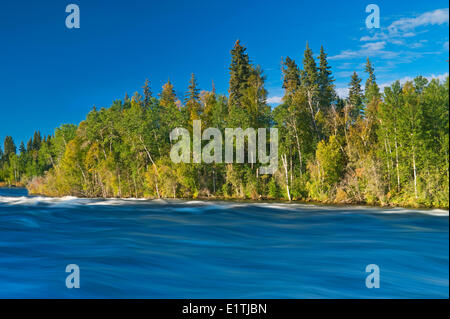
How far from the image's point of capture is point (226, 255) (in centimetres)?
1146

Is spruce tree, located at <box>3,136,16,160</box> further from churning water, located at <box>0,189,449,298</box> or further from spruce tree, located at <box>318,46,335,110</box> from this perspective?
churning water, located at <box>0,189,449,298</box>

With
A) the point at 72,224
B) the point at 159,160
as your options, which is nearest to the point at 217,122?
the point at 159,160

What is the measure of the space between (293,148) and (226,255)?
27.3 meters

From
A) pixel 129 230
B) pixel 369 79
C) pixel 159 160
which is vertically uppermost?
pixel 369 79

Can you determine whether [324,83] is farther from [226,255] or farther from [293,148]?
[226,255]

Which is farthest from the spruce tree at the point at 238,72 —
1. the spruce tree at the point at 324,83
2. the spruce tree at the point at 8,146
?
the spruce tree at the point at 8,146

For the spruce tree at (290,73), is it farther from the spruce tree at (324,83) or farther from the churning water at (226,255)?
the churning water at (226,255)

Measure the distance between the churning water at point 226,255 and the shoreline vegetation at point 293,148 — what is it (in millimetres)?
6108

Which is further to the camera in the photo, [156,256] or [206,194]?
[206,194]

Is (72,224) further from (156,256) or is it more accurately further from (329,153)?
(329,153)

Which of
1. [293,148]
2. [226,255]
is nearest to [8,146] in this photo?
[293,148]

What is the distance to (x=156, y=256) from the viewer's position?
1094 centimetres

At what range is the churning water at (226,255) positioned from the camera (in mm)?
7766
